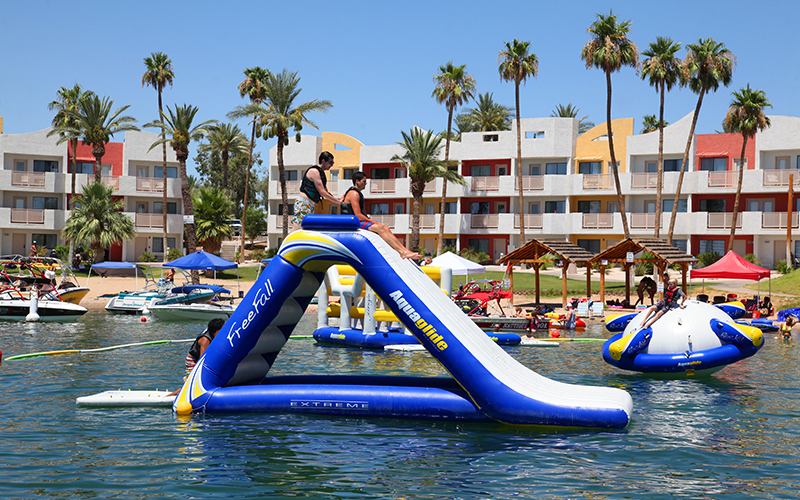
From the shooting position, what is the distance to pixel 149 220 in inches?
2537

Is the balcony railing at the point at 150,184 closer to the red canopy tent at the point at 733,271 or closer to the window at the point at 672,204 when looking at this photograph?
the window at the point at 672,204

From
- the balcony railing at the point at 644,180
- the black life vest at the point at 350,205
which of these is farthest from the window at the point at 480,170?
the black life vest at the point at 350,205

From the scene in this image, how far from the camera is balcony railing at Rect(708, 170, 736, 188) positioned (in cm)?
5469

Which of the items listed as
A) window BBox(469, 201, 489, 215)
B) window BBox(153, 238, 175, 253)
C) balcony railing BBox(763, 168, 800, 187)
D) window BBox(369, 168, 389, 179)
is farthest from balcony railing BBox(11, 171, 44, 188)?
balcony railing BBox(763, 168, 800, 187)

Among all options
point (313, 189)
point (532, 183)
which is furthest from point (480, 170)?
point (313, 189)

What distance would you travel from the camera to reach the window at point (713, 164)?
56.7 m

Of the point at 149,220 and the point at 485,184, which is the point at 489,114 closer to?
the point at 485,184

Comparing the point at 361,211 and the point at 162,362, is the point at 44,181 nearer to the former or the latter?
the point at 162,362

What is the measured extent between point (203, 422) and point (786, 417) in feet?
29.2

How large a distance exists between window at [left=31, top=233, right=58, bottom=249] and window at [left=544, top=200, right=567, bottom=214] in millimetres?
40969

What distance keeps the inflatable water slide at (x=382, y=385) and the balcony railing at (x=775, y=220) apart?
4810cm

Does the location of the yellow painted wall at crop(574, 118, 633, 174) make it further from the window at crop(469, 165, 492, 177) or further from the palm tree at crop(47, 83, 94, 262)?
the palm tree at crop(47, 83, 94, 262)

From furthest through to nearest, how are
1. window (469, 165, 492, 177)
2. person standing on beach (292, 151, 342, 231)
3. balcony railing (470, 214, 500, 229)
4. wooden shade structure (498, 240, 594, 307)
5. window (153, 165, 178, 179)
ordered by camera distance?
window (153, 165, 178, 179) → window (469, 165, 492, 177) → balcony railing (470, 214, 500, 229) → wooden shade structure (498, 240, 594, 307) → person standing on beach (292, 151, 342, 231)

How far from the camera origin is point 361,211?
11430mm
